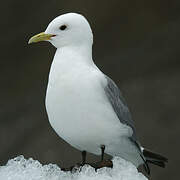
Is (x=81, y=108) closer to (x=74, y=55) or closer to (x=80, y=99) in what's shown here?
(x=80, y=99)

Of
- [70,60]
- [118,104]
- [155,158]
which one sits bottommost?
[155,158]

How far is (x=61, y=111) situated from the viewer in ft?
4.15

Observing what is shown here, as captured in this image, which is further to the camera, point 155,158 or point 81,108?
point 155,158

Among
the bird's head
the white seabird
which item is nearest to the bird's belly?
the white seabird

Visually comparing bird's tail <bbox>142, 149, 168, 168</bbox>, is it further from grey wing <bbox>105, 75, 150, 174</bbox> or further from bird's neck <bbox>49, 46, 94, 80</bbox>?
bird's neck <bbox>49, 46, 94, 80</bbox>

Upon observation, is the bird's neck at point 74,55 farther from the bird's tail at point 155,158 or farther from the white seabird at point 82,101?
the bird's tail at point 155,158

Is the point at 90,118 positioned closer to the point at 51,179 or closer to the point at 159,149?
the point at 51,179

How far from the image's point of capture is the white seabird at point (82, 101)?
126cm

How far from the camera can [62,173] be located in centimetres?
128

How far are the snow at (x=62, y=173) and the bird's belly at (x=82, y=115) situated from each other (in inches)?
2.7

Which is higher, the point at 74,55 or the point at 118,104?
the point at 74,55

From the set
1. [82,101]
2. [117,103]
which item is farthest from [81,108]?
[117,103]

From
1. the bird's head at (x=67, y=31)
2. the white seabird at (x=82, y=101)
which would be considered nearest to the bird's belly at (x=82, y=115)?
the white seabird at (x=82, y=101)

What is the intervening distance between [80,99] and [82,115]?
4cm
